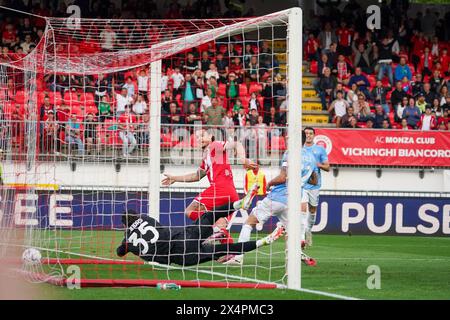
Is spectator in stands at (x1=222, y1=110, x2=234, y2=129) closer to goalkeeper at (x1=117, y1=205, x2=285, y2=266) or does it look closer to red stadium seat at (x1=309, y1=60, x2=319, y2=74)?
red stadium seat at (x1=309, y1=60, x2=319, y2=74)

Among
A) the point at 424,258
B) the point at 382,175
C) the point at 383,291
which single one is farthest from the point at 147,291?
the point at 382,175

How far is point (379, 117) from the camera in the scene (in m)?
29.5

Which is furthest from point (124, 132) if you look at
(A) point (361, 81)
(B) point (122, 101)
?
(A) point (361, 81)

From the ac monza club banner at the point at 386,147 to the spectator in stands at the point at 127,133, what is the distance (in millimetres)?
6970

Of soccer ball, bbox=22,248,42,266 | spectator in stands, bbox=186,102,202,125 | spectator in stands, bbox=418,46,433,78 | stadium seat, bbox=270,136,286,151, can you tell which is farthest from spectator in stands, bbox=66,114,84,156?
spectator in stands, bbox=418,46,433,78

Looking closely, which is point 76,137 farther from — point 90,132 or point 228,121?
point 228,121

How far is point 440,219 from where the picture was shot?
24906 millimetres

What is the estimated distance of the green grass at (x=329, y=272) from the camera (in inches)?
444

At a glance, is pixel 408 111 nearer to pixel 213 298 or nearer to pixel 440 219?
pixel 440 219

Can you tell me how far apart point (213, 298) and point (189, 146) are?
14006mm

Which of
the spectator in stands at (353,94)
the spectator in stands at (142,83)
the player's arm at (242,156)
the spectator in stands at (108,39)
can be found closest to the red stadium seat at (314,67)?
the spectator in stands at (353,94)

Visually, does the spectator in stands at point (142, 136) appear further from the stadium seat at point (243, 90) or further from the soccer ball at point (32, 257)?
the soccer ball at point (32, 257)

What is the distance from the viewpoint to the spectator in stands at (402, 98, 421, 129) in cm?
2964

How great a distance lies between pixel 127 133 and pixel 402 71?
45.3ft
